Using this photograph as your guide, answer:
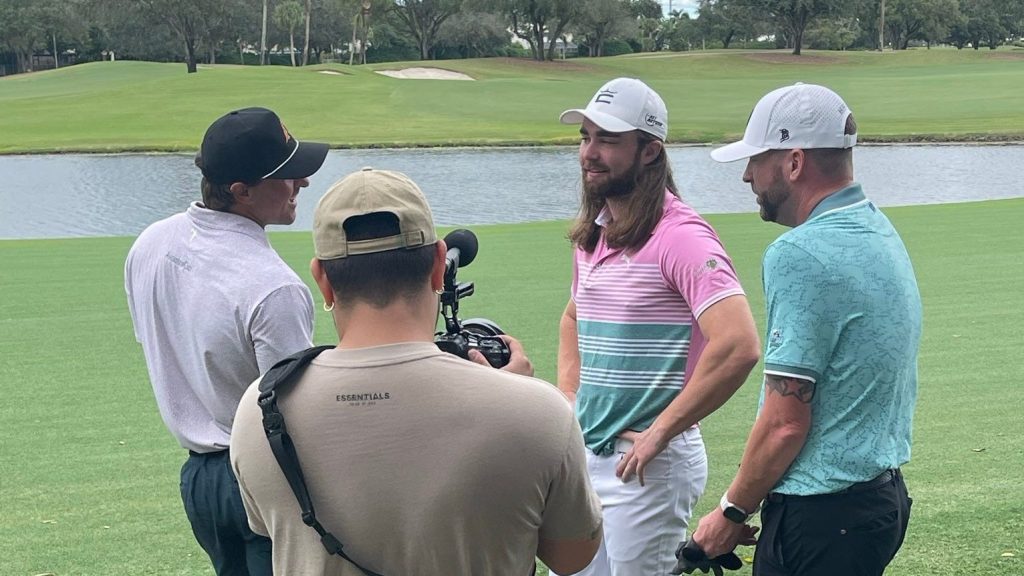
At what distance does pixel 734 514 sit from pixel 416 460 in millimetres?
1333

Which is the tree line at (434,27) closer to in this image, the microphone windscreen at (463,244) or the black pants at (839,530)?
the microphone windscreen at (463,244)

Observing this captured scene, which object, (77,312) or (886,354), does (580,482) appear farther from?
(77,312)

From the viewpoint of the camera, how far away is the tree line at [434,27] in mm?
81125

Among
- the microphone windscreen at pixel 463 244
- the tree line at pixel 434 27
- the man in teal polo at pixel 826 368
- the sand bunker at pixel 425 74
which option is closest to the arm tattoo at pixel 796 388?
the man in teal polo at pixel 826 368

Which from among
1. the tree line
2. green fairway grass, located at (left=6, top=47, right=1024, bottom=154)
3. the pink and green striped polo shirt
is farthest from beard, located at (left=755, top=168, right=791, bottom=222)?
the tree line

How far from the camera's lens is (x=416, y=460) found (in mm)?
2074

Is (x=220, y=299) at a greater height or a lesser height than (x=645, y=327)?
greater

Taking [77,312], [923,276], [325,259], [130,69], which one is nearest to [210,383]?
[325,259]

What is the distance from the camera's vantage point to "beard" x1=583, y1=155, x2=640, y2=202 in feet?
12.0

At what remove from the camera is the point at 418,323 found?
7.11 ft

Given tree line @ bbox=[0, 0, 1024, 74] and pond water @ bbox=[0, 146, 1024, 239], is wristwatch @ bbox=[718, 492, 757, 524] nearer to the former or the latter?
pond water @ bbox=[0, 146, 1024, 239]

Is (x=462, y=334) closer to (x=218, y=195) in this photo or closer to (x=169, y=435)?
(x=218, y=195)

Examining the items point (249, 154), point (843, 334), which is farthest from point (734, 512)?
point (249, 154)

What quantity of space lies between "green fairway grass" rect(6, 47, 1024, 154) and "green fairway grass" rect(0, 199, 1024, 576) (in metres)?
29.4
